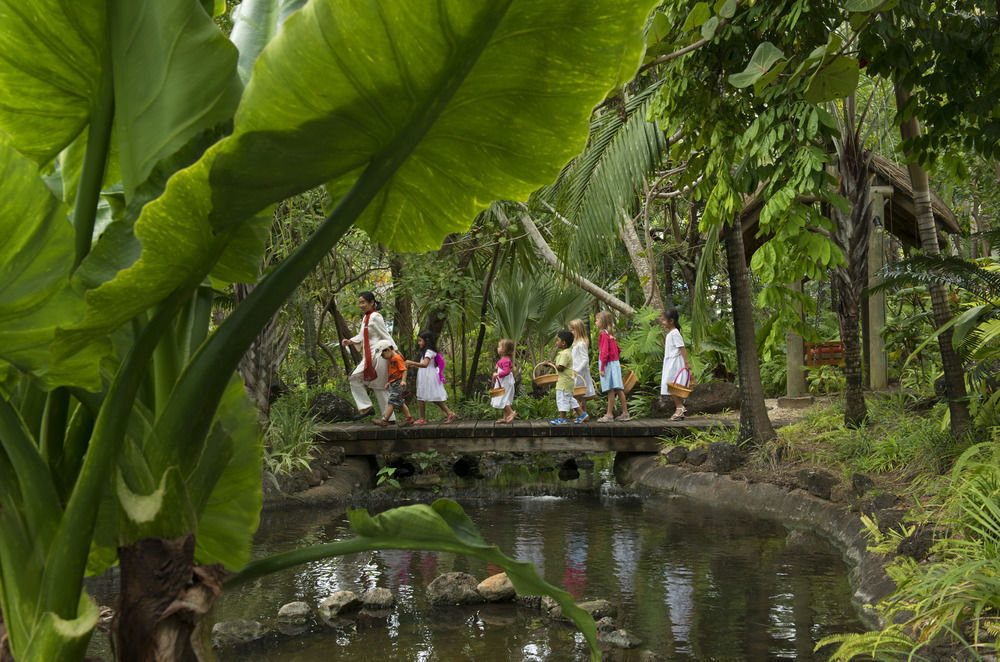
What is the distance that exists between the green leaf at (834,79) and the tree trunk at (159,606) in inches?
123

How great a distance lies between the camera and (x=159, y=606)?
1.68 metres

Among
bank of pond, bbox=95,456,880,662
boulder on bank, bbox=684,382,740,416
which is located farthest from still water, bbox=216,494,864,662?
boulder on bank, bbox=684,382,740,416

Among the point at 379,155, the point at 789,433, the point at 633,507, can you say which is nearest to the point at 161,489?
the point at 379,155

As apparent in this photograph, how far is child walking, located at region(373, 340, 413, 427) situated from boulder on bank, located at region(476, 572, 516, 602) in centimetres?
513

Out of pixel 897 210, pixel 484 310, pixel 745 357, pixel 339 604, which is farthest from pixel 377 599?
pixel 897 210

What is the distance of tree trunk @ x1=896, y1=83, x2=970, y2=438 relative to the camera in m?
7.06

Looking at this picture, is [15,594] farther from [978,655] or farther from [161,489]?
[978,655]


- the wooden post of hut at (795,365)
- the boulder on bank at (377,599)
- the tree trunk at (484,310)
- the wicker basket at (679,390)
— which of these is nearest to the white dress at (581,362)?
the wicker basket at (679,390)

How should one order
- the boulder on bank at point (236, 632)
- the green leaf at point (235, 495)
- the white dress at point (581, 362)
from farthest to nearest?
1. the white dress at point (581, 362)
2. the boulder on bank at point (236, 632)
3. the green leaf at point (235, 495)

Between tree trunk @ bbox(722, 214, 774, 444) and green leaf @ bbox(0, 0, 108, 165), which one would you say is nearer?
green leaf @ bbox(0, 0, 108, 165)

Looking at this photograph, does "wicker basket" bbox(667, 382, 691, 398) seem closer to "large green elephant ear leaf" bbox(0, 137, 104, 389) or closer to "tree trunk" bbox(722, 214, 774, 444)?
"tree trunk" bbox(722, 214, 774, 444)

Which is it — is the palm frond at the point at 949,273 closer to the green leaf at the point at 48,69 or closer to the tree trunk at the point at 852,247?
the tree trunk at the point at 852,247

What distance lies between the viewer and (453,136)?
1.89 metres

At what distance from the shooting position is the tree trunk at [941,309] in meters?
7.06
